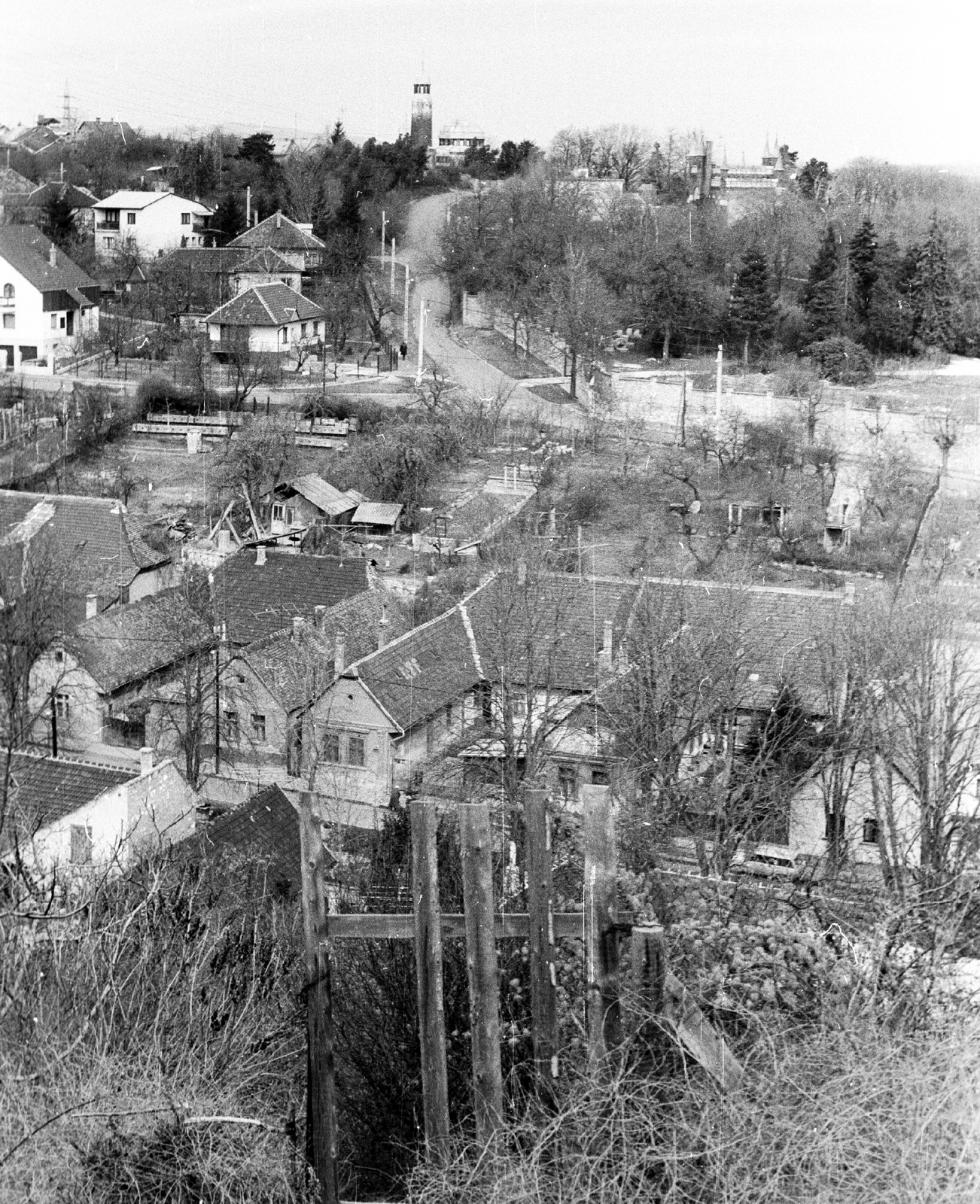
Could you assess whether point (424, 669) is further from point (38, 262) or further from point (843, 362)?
point (38, 262)

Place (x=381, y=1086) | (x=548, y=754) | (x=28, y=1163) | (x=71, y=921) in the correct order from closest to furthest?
(x=28, y=1163) → (x=381, y=1086) → (x=71, y=921) → (x=548, y=754)

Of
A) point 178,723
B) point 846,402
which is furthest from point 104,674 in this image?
point 846,402

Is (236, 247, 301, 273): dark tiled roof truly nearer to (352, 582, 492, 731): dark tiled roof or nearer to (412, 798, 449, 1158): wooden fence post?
(352, 582, 492, 731): dark tiled roof

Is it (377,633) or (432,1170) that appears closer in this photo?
(432,1170)

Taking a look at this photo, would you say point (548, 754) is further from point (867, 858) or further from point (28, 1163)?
point (28, 1163)

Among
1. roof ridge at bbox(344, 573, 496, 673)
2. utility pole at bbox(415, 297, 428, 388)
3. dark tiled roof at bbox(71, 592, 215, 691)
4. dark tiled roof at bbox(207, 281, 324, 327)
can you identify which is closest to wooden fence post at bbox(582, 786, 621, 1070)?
roof ridge at bbox(344, 573, 496, 673)

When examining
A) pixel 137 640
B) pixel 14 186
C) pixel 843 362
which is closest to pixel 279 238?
pixel 14 186
